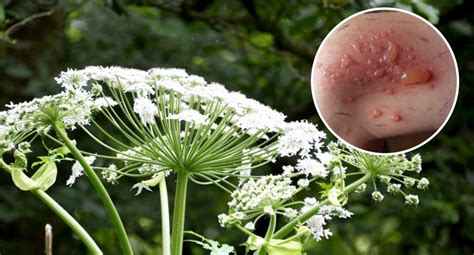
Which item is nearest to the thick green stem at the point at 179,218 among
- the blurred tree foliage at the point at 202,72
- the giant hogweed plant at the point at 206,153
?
the giant hogweed plant at the point at 206,153

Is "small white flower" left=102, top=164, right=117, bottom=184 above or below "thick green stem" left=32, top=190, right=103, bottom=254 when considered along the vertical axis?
above

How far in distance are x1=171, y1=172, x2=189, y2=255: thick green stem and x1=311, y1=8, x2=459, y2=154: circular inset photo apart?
16 cm

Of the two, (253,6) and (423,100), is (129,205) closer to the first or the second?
(253,6)

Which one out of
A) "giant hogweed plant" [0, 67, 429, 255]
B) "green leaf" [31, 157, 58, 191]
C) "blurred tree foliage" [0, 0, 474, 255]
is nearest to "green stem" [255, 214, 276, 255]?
"giant hogweed plant" [0, 67, 429, 255]

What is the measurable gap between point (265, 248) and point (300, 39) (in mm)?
2076

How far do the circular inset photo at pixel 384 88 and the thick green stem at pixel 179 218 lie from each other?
0.53ft

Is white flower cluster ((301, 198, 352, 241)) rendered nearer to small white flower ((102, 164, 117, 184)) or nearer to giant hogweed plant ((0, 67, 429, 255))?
giant hogweed plant ((0, 67, 429, 255))

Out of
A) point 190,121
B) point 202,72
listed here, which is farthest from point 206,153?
point 202,72

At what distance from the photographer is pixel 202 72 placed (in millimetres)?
2662

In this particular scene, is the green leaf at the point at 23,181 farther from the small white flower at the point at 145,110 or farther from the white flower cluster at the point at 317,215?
the white flower cluster at the point at 317,215

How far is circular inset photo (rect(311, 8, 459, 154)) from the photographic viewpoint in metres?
0.90

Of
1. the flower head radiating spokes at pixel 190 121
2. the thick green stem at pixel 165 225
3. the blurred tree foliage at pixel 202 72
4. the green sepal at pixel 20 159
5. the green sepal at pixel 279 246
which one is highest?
the blurred tree foliage at pixel 202 72

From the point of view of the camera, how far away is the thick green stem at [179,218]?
2.95 feet

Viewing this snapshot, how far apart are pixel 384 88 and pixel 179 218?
25 centimetres
